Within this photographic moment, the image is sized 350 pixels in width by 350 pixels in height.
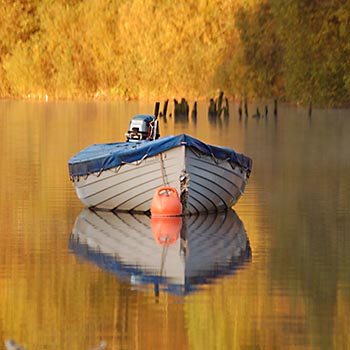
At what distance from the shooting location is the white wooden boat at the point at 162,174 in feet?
60.0

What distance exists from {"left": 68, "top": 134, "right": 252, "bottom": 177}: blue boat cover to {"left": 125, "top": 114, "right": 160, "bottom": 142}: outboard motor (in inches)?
28.4

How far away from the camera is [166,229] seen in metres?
17.2

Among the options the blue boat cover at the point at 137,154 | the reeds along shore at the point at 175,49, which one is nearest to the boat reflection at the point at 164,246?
the blue boat cover at the point at 137,154

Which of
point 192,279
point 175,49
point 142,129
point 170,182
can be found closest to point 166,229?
point 170,182

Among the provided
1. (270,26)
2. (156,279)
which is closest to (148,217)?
(156,279)

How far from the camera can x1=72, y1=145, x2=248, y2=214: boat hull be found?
18328 mm

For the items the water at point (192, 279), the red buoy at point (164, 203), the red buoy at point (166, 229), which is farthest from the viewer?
the red buoy at point (164, 203)

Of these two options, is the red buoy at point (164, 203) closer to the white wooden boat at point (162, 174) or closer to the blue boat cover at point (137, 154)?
the white wooden boat at point (162, 174)

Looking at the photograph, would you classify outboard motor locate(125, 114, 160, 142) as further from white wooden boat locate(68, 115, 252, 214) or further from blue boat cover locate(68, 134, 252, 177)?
white wooden boat locate(68, 115, 252, 214)

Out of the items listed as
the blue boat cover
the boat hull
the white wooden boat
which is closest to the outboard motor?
the blue boat cover

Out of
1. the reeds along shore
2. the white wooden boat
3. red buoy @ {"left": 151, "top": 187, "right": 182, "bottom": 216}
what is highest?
the reeds along shore

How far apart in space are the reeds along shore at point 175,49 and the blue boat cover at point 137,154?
3222 centimetres

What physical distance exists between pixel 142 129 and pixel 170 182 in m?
2.41

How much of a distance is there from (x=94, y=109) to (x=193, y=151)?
144 ft
